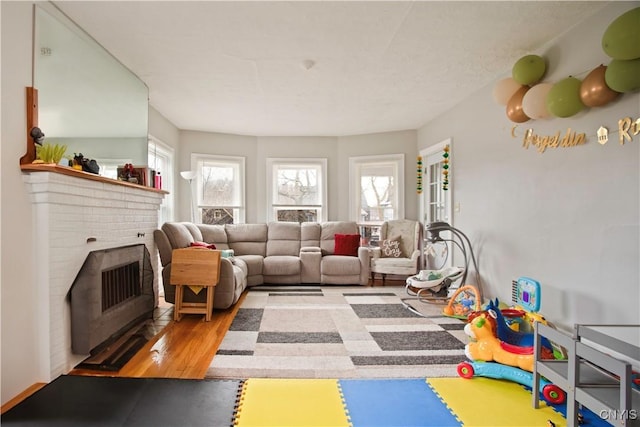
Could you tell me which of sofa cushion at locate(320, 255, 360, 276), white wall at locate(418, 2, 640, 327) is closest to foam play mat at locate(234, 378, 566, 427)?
white wall at locate(418, 2, 640, 327)

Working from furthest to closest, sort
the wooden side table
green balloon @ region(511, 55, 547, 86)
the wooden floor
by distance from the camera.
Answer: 1. the wooden side table
2. green balloon @ region(511, 55, 547, 86)
3. the wooden floor

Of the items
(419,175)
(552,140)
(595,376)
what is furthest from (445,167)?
(595,376)

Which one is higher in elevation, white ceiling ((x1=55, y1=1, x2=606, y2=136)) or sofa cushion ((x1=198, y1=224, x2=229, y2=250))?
white ceiling ((x1=55, y1=1, x2=606, y2=136))

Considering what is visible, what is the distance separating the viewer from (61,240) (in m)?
2.23

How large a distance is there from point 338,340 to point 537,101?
2463 millimetres

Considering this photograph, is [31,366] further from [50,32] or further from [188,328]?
[50,32]

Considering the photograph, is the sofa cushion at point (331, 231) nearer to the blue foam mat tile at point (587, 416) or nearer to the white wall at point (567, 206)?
the white wall at point (567, 206)

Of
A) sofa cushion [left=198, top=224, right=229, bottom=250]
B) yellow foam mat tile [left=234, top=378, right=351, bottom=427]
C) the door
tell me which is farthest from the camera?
sofa cushion [left=198, top=224, right=229, bottom=250]

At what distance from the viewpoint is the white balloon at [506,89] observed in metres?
3.01

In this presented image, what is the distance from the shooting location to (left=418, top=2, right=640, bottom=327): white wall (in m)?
2.19

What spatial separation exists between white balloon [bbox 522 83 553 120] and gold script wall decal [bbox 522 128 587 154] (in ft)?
0.61

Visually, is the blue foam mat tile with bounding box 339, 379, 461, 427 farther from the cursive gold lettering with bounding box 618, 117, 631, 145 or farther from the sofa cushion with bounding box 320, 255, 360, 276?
the sofa cushion with bounding box 320, 255, 360, 276

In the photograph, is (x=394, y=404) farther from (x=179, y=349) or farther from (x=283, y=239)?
(x=283, y=239)

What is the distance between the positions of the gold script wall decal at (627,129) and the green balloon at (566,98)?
0.29 metres
